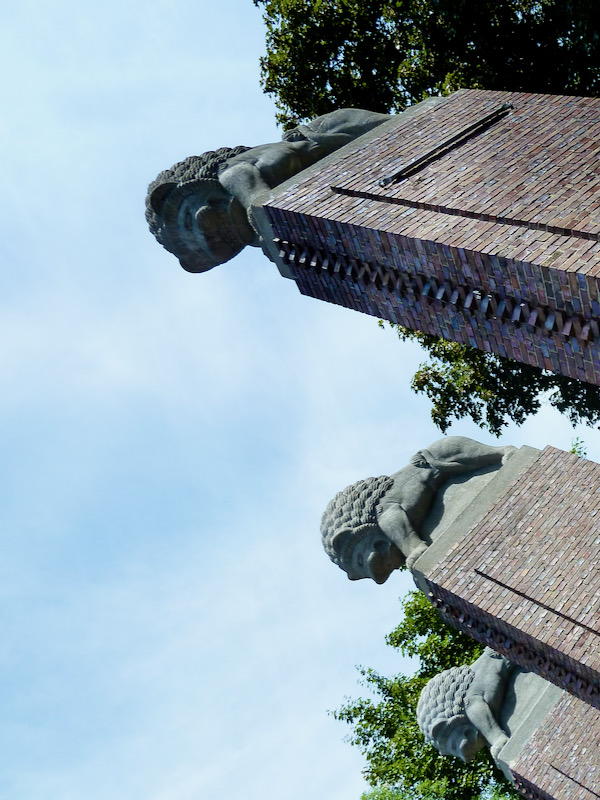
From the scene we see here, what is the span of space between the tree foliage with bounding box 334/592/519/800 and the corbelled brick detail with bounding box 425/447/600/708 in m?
12.0

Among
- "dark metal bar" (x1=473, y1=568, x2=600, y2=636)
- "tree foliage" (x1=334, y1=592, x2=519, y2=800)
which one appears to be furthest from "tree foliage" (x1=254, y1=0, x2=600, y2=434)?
"dark metal bar" (x1=473, y1=568, x2=600, y2=636)

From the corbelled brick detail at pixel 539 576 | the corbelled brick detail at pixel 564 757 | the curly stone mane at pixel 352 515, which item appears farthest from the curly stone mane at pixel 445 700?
the curly stone mane at pixel 352 515

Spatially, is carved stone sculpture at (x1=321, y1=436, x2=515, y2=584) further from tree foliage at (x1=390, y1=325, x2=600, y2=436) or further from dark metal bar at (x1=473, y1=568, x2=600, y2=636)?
tree foliage at (x1=390, y1=325, x2=600, y2=436)

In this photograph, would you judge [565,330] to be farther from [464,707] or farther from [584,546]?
[464,707]

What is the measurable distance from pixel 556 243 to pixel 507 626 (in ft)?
14.3

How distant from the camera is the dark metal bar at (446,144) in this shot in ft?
27.8

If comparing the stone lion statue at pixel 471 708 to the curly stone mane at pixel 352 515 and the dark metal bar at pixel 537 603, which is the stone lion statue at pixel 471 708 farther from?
the dark metal bar at pixel 537 603

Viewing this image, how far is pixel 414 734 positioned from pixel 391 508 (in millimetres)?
12531

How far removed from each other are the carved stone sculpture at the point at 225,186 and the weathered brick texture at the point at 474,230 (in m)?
0.76

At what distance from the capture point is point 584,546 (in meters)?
9.63

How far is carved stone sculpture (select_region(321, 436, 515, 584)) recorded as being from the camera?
10.9m

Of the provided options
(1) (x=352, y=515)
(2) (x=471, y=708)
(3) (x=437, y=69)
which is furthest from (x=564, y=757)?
(3) (x=437, y=69)

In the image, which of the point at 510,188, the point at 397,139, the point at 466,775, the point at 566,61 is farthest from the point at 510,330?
the point at 466,775

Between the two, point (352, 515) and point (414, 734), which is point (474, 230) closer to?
point (352, 515)
